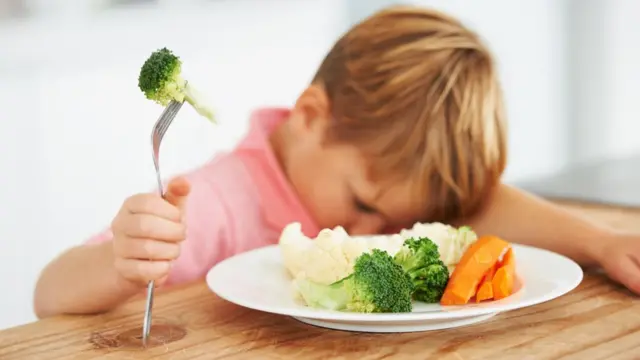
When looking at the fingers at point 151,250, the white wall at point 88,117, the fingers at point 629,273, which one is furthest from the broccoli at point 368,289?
the white wall at point 88,117

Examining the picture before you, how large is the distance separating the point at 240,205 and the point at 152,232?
1.61 feet

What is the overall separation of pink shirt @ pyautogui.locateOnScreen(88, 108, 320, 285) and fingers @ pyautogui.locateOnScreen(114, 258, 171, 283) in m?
0.37

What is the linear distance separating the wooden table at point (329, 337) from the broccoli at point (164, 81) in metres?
0.22

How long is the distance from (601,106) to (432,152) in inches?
61.2

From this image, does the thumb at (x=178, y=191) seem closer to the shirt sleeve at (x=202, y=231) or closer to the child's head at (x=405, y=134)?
the shirt sleeve at (x=202, y=231)

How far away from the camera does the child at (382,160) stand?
1365 mm

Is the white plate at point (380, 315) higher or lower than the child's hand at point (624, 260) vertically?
higher

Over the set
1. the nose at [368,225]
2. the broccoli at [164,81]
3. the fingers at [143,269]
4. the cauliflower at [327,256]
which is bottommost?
the nose at [368,225]

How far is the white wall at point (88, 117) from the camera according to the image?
255cm

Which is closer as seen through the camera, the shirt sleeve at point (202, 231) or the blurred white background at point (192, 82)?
the shirt sleeve at point (202, 231)

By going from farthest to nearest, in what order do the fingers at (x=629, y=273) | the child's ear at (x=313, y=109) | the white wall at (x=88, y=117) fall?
the white wall at (x=88, y=117)
the child's ear at (x=313, y=109)
the fingers at (x=629, y=273)

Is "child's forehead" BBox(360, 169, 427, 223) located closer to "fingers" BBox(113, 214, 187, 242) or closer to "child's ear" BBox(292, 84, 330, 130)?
"child's ear" BBox(292, 84, 330, 130)

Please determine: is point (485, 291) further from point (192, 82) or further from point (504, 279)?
point (192, 82)

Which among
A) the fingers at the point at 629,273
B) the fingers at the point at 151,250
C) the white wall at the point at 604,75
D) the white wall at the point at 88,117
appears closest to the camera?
the fingers at the point at 151,250
